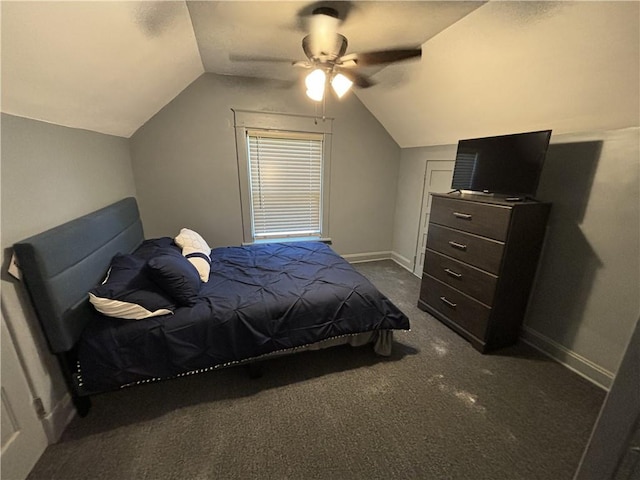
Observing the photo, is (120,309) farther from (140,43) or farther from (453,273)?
(453,273)

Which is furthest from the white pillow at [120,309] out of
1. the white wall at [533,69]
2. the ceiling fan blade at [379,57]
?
the white wall at [533,69]

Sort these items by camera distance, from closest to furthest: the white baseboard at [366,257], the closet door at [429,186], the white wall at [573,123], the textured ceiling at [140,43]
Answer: the textured ceiling at [140,43] → the white wall at [573,123] → the closet door at [429,186] → the white baseboard at [366,257]

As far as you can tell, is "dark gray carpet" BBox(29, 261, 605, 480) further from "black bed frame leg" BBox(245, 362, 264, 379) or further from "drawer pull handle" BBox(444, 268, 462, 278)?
"drawer pull handle" BBox(444, 268, 462, 278)

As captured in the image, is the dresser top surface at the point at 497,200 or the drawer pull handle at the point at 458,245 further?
the drawer pull handle at the point at 458,245

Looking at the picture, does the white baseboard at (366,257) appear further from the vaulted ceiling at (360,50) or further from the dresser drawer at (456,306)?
the vaulted ceiling at (360,50)

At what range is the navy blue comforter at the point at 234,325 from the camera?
1435 mm

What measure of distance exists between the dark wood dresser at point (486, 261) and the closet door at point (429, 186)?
0.82 meters

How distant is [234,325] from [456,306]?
1861 mm

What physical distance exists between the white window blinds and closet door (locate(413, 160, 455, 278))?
1.40 meters

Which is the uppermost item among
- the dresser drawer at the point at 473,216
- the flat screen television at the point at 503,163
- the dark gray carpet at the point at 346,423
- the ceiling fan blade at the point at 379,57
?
the ceiling fan blade at the point at 379,57

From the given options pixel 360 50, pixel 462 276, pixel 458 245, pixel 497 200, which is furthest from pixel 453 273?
pixel 360 50

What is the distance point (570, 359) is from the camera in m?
1.91

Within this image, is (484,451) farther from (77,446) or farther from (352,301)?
(77,446)

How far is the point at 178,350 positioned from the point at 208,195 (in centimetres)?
209
